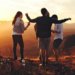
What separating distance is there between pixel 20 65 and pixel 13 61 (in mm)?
508

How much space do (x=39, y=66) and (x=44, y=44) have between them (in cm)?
95

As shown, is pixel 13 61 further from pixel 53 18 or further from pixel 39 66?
pixel 53 18

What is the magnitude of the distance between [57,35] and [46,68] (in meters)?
1.68

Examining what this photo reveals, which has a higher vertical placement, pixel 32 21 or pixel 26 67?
pixel 32 21

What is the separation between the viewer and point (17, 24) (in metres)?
17.8

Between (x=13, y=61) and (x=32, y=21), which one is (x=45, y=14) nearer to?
(x=32, y=21)

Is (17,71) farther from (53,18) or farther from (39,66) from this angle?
(53,18)

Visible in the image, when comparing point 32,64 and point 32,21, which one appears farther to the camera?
point 32,64

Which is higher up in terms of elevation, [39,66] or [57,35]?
[57,35]

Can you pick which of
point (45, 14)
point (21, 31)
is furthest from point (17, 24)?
point (45, 14)

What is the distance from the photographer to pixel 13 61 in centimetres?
1808

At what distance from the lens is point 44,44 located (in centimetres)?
1717

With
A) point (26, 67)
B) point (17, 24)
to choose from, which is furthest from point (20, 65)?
point (17, 24)

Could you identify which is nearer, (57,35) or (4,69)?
(4,69)
